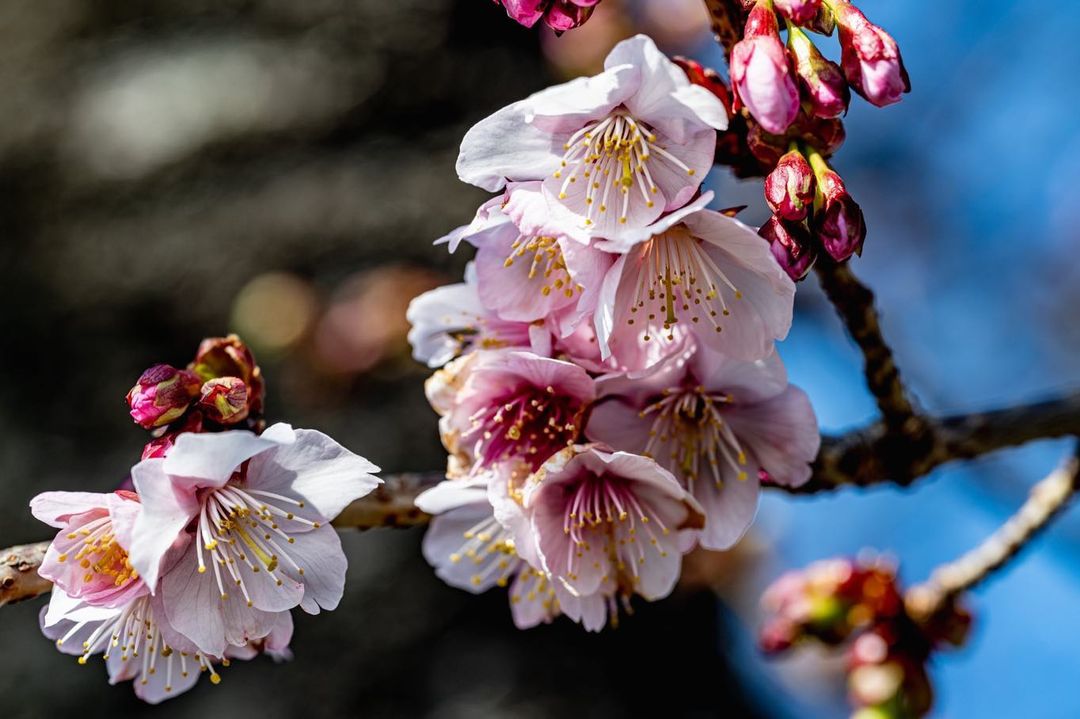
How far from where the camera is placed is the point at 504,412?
114 centimetres

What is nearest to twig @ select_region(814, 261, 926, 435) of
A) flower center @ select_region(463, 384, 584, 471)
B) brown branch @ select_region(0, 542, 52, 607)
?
flower center @ select_region(463, 384, 584, 471)

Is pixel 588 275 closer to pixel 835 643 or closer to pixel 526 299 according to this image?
pixel 526 299

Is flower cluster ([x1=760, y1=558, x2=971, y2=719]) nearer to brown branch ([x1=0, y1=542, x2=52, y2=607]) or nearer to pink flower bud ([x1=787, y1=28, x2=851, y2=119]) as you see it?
pink flower bud ([x1=787, y1=28, x2=851, y2=119])

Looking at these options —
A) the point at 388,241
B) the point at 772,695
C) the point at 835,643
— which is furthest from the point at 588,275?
the point at 772,695

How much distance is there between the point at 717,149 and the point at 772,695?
403 cm

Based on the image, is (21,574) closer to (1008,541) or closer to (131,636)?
(131,636)

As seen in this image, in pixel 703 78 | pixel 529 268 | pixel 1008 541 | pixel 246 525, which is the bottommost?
pixel 1008 541

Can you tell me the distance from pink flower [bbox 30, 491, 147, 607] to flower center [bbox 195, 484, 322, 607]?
0.25ft

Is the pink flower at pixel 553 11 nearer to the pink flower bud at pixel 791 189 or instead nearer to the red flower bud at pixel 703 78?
the red flower bud at pixel 703 78

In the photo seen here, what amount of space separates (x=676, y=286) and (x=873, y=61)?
1.00 ft

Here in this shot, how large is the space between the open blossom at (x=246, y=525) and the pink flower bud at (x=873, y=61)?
60 cm

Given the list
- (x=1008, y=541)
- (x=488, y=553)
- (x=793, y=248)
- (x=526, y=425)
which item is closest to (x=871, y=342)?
(x=793, y=248)

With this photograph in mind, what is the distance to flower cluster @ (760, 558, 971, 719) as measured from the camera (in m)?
2.00

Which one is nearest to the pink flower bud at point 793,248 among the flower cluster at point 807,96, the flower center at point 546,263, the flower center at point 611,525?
the flower cluster at point 807,96
